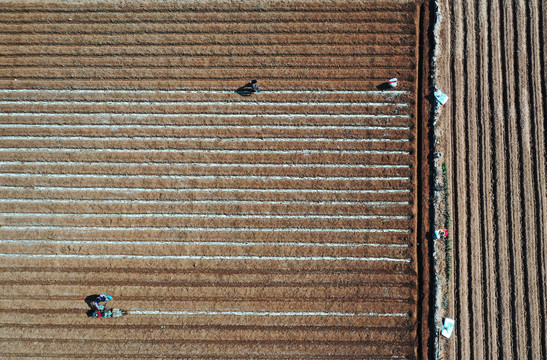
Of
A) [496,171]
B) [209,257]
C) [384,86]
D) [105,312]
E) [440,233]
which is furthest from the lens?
[384,86]

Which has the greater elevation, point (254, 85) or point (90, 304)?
point (254, 85)

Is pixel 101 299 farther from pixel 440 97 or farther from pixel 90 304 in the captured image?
pixel 440 97

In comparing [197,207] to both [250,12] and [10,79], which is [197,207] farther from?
[10,79]

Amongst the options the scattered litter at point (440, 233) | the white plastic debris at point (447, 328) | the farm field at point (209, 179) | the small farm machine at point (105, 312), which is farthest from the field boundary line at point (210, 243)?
the white plastic debris at point (447, 328)

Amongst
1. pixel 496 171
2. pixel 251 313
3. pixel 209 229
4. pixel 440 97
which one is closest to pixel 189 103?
pixel 209 229

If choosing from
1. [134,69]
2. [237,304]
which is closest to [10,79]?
[134,69]

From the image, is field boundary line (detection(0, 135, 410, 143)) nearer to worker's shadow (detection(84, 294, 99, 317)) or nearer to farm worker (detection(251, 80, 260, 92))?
farm worker (detection(251, 80, 260, 92))

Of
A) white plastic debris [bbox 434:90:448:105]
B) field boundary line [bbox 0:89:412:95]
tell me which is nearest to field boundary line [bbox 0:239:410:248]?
white plastic debris [bbox 434:90:448:105]
